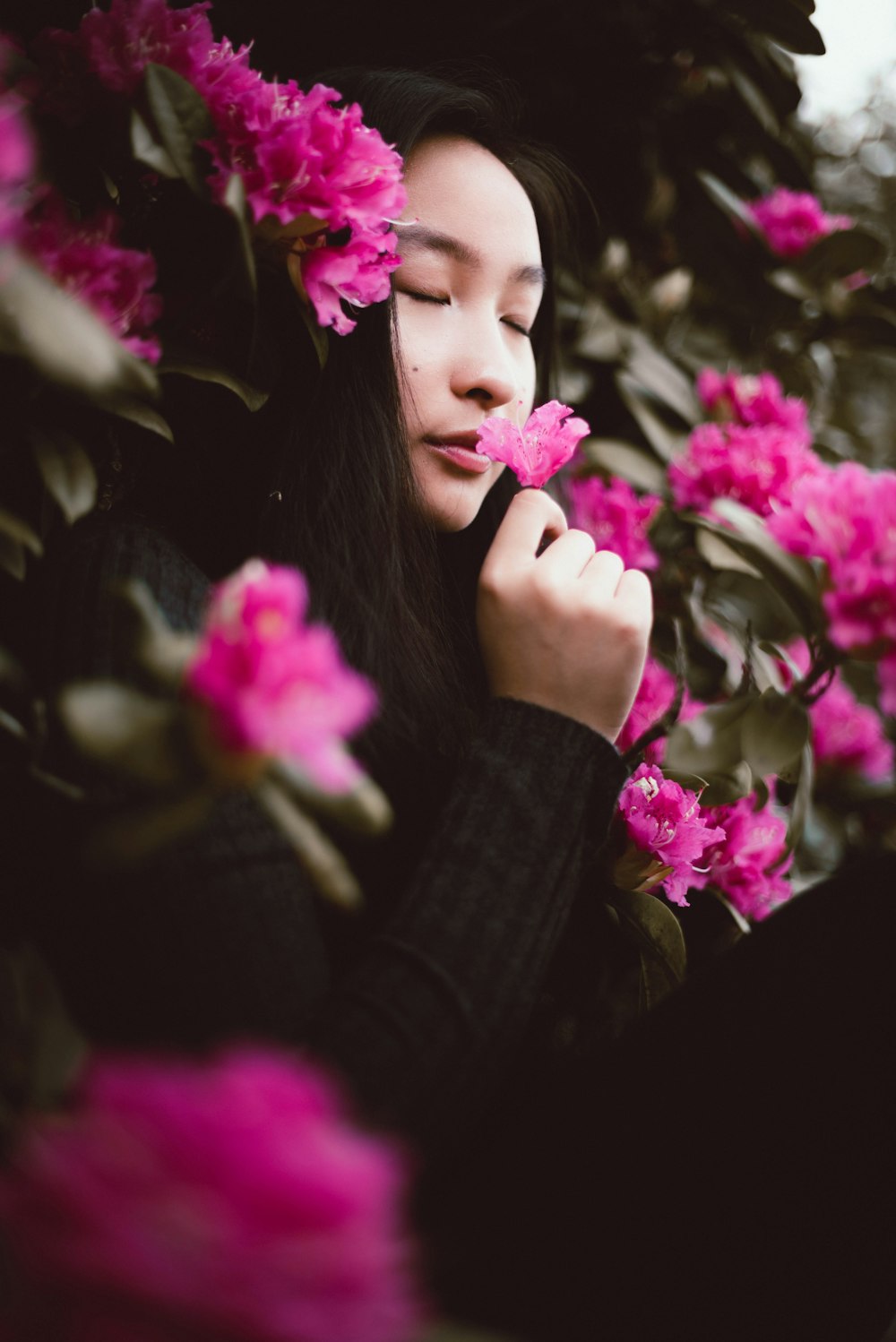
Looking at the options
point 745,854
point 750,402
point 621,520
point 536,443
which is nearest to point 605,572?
point 536,443

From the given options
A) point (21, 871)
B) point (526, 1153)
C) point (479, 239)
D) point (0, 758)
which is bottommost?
point (526, 1153)

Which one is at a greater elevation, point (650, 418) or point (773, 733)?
point (773, 733)

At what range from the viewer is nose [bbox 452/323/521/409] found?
92 cm

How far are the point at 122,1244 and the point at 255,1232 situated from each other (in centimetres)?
5

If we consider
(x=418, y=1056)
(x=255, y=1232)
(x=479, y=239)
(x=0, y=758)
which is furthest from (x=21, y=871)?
(x=479, y=239)

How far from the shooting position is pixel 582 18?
4.46 ft

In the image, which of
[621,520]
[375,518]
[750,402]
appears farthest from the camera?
[750,402]

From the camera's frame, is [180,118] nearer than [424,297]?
Yes

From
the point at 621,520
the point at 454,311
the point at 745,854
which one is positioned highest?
the point at 454,311

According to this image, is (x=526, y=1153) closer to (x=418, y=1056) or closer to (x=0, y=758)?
(x=418, y=1056)

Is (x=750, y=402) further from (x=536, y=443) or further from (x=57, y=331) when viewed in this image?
(x=57, y=331)

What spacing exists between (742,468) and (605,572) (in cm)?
42

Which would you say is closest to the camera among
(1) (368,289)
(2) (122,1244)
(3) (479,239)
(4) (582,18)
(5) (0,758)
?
(2) (122,1244)

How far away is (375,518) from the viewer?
908 millimetres
